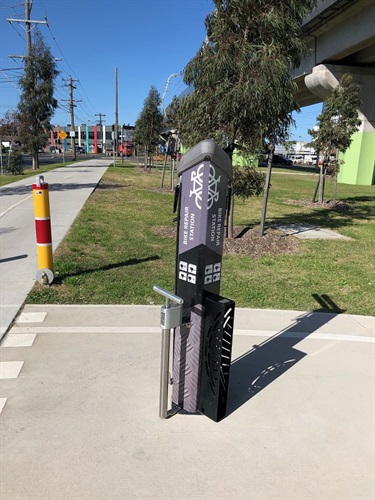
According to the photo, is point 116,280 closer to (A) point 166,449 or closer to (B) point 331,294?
(B) point 331,294

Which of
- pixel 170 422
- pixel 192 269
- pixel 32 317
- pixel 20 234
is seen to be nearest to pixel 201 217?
pixel 192 269

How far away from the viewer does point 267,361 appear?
11.9 ft

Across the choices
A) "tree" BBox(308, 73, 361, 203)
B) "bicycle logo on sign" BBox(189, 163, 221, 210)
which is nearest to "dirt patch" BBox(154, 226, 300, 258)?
"bicycle logo on sign" BBox(189, 163, 221, 210)

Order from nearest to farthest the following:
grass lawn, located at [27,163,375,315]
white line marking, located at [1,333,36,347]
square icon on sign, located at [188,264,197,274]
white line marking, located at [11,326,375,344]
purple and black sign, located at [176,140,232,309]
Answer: purple and black sign, located at [176,140,232,309] < square icon on sign, located at [188,264,197,274] < white line marking, located at [1,333,36,347] < white line marking, located at [11,326,375,344] < grass lawn, located at [27,163,375,315]

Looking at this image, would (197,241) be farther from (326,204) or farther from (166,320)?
(326,204)

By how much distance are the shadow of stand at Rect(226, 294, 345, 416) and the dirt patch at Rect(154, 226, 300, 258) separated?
300 cm

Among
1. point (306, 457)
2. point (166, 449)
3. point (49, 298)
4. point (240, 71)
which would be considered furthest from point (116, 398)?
point (240, 71)

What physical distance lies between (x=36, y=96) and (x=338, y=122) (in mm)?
21216

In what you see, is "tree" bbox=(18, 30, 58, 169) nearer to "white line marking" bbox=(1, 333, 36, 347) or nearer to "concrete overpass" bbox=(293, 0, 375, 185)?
"concrete overpass" bbox=(293, 0, 375, 185)

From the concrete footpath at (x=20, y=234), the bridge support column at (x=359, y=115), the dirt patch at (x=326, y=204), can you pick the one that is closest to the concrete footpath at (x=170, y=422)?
the concrete footpath at (x=20, y=234)

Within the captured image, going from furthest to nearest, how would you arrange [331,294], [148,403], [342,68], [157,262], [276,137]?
[342,68] < [276,137] < [157,262] < [331,294] < [148,403]

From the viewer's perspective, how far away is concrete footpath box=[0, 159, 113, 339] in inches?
193

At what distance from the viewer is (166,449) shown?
249 cm

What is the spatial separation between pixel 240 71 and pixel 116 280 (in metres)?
4.06
